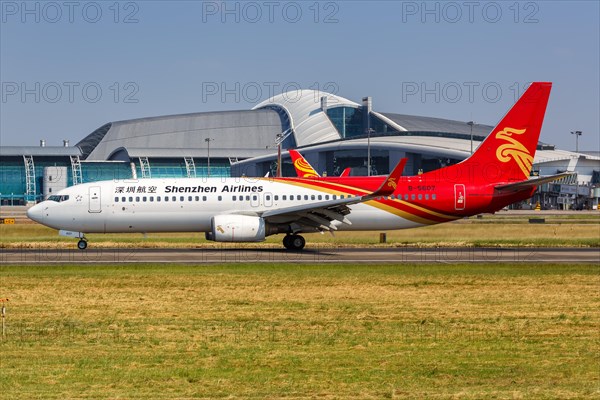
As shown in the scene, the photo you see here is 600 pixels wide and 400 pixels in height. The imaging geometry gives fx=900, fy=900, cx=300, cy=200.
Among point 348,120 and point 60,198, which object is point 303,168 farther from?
point 348,120

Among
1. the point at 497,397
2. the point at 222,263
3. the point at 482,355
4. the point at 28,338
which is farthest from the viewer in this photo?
the point at 222,263

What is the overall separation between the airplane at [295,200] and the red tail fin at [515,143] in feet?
0.17

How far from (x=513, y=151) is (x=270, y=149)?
125 metres

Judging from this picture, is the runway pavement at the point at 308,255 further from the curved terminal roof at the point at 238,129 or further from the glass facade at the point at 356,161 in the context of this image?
the curved terminal roof at the point at 238,129

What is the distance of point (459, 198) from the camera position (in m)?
45.6

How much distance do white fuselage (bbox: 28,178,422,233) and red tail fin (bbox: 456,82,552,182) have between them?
595 cm

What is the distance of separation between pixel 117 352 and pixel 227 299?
7.92m

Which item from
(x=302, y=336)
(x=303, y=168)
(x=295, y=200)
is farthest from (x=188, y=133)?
(x=302, y=336)

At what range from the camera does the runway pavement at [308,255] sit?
3781 cm

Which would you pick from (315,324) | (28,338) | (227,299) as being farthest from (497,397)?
(227,299)

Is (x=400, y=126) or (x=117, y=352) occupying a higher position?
(x=400, y=126)

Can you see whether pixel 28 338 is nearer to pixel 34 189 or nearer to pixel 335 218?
pixel 335 218

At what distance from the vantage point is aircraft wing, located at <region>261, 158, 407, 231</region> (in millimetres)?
41062

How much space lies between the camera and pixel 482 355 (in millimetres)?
17359
